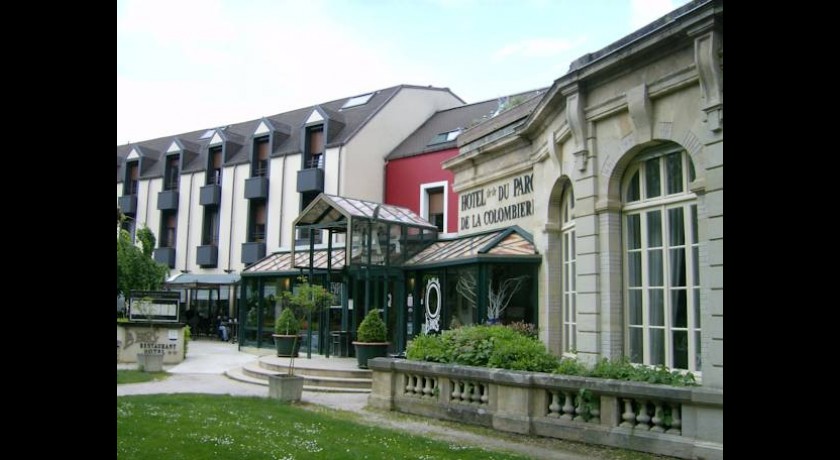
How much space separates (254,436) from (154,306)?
1341cm

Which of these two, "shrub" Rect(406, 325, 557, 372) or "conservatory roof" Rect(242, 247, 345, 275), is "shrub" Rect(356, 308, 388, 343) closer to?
"shrub" Rect(406, 325, 557, 372)

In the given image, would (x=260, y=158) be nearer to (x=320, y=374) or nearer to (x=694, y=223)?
(x=320, y=374)

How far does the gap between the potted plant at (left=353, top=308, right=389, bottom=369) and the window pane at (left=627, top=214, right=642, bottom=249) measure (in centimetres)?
702

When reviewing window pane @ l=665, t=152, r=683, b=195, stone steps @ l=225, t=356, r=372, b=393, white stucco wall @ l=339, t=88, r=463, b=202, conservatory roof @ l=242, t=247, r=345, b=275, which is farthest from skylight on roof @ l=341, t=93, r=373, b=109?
window pane @ l=665, t=152, r=683, b=195

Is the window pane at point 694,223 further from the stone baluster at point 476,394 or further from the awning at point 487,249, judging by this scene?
the awning at point 487,249

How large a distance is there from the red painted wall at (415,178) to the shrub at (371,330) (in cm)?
1193

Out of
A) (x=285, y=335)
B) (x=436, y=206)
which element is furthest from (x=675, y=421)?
(x=436, y=206)

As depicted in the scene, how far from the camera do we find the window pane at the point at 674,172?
33.4 ft

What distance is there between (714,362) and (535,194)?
6.82 m

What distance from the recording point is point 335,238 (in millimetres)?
28344

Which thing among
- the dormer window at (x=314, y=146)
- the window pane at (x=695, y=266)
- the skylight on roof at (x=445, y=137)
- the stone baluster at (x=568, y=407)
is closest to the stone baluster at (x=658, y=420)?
the stone baluster at (x=568, y=407)

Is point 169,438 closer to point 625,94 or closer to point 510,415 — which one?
point 510,415
